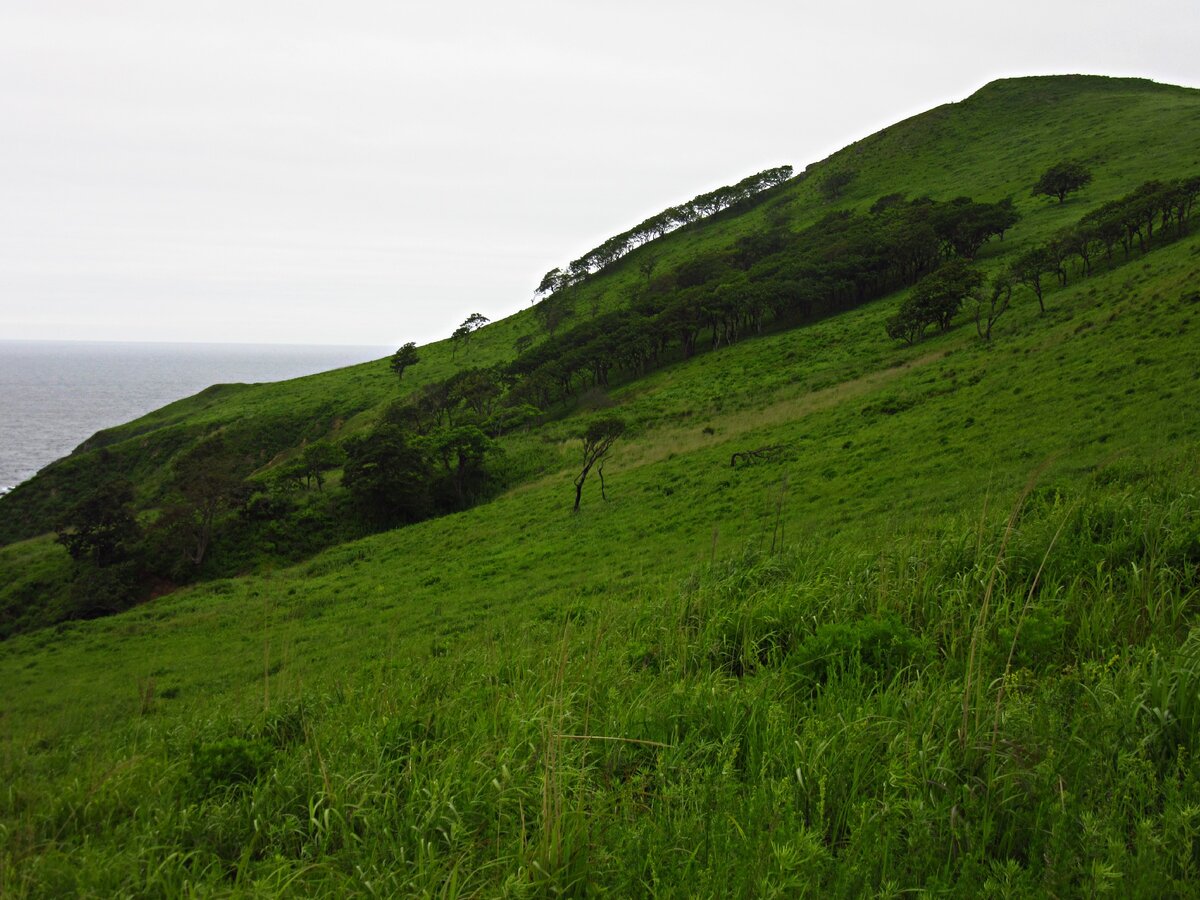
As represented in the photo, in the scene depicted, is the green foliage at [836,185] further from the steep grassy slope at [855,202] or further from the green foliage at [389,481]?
the green foliage at [389,481]

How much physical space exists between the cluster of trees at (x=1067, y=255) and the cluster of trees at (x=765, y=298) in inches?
527

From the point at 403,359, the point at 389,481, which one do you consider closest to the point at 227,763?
the point at 389,481

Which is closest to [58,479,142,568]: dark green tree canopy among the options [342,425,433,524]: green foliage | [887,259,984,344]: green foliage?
[342,425,433,524]: green foliage

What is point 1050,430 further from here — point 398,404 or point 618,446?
point 398,404

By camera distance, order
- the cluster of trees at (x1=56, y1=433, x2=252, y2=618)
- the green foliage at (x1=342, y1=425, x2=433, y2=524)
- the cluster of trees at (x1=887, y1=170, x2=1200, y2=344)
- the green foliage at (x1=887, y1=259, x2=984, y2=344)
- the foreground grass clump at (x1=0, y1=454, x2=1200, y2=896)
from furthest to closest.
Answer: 1. the green foliage at (x1=887, y1=259, x2=984, y2=344)
2. the cluster of trees at (x1=887, y1=170, x2=1200, y2=344)
3. the green foliage at (x1=342, y1=425, x2=433, y2=524)
4. the cluster of trees at (x1=56, y1=433, x2=252, y2=618)
5. the foreground grass clump at (x1=0, y1=454, x2=1200, y2=896)

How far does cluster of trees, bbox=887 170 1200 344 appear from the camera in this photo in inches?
1594

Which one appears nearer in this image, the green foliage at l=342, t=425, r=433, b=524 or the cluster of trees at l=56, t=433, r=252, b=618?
the cluster of trees at l=56, t=433, r=252, b=618

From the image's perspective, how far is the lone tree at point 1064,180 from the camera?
198ft

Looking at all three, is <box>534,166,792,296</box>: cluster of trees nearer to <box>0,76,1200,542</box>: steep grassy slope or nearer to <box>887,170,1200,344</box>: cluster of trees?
<box>0,76,1200,542</box>: steep grassy slope

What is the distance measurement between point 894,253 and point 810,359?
21.6m

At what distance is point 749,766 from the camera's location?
3.10 m

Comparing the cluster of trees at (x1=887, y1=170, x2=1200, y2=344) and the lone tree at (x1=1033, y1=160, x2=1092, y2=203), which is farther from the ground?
the lone tree at (x1=1033, y1=160, x2=1092, y2=203)

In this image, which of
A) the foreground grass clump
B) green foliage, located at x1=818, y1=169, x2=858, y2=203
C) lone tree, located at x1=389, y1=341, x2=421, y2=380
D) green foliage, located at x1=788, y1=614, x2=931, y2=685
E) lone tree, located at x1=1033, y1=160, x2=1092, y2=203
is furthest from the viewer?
green foliage, located at x1=818, y1=169, x2=858, y2=203

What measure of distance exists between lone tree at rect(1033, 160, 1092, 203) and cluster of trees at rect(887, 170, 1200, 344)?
19003 mm
